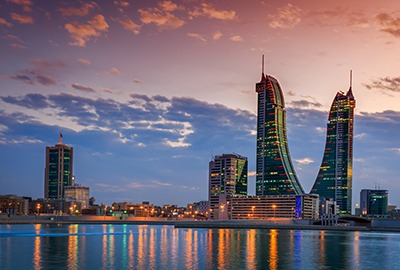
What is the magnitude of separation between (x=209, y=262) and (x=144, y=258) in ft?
34.9

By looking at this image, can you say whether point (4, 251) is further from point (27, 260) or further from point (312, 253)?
point (312, 253)

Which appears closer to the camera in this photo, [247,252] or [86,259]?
[86,259]

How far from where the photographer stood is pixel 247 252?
8662 cm

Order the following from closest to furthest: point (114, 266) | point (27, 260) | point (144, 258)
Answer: point (114, 266) < point (27, 260) < point (144, 258)

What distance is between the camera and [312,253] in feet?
290

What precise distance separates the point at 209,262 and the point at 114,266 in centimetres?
1317

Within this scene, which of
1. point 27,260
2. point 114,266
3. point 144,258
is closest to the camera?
point 114,266

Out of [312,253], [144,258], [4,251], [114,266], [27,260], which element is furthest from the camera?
[312,253]

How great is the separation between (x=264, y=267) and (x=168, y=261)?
46.2 feet

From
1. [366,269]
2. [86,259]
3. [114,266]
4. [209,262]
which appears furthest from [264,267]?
[86,259]

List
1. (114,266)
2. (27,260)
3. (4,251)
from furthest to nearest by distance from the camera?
(4,251) → (27,260) → (114,266)

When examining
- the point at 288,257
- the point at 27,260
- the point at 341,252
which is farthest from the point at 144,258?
the point at 341,252

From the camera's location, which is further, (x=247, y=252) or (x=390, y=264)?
(x=247, y=252)

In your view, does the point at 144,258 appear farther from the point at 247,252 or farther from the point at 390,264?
the point at 390,264
